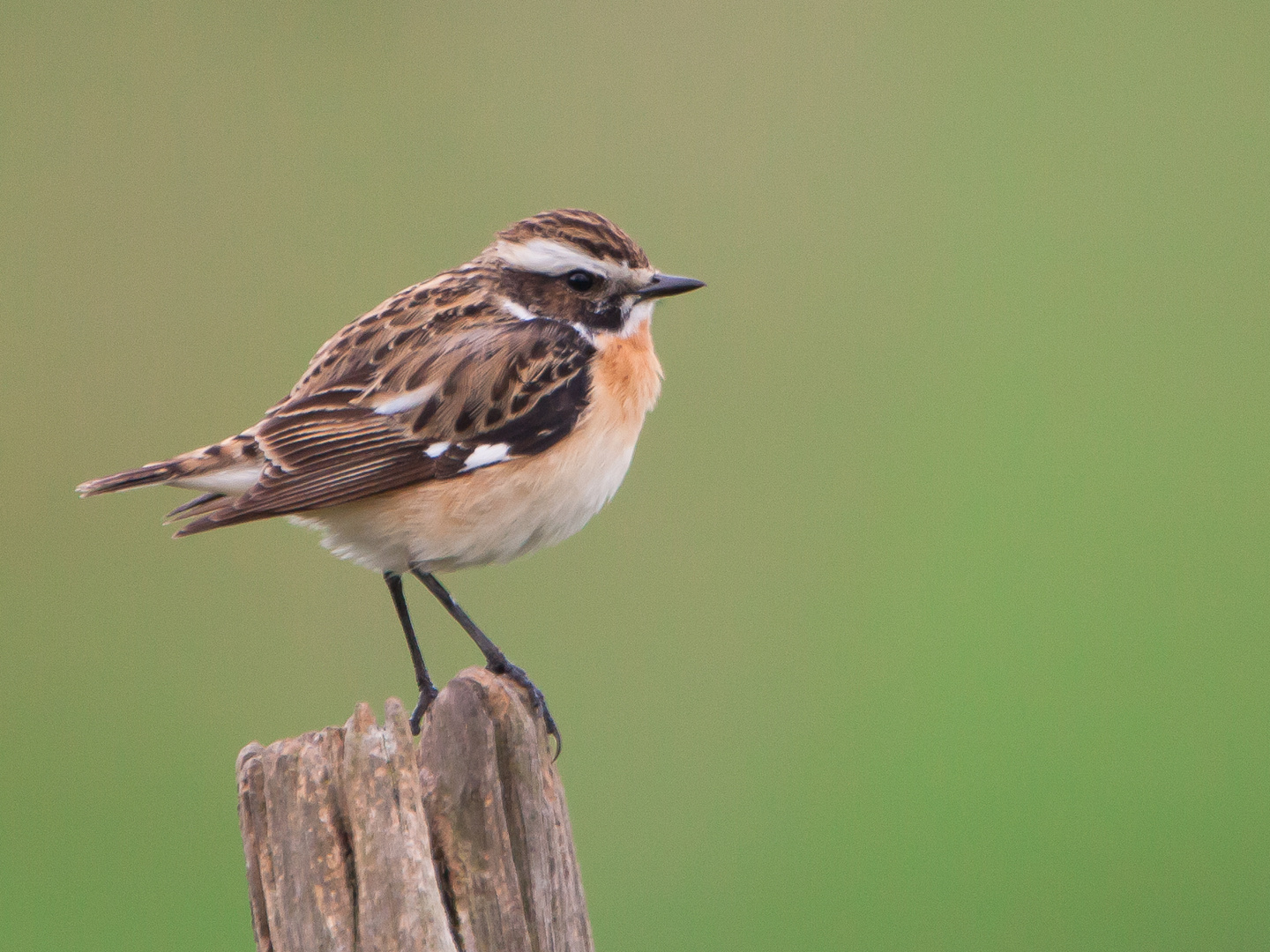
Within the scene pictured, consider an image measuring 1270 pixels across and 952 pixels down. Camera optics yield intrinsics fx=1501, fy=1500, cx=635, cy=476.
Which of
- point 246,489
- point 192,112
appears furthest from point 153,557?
point 246,489

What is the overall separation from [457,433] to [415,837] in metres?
2.09

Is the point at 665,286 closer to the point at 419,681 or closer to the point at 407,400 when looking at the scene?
the point at 407,400

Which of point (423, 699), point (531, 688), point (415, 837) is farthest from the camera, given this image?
point (423, 699)

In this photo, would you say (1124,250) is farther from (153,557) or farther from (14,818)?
(14,818)

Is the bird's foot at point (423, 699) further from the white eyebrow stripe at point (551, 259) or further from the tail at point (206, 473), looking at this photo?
the white eyebrow stripe at point (551, 259)

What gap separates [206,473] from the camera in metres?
5.51

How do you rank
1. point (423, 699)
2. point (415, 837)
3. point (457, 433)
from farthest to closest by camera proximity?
point (423, 699), point (457, 433), point (415, 837)

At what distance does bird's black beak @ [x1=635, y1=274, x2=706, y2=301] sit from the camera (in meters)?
5.80

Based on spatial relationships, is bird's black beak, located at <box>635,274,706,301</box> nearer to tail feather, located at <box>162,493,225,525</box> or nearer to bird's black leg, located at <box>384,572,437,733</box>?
bird's black leg, located at <box>384,572,437,733</box>

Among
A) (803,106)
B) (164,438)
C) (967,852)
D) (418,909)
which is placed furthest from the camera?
(803,106)

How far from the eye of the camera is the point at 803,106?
12969 mm

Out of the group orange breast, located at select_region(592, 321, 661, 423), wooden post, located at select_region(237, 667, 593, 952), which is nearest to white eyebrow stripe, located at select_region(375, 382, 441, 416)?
orange breast, located at select_region(592, 321, 661, 423)

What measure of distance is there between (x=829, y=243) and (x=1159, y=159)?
282 cm

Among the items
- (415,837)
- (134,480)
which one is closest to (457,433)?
(134,480)
